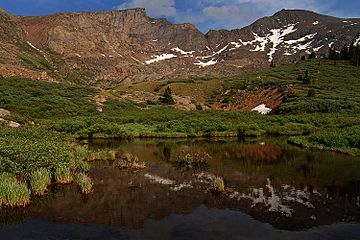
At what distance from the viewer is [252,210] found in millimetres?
16328

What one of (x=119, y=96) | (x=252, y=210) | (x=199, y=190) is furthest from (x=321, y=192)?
(x=119, y=96)

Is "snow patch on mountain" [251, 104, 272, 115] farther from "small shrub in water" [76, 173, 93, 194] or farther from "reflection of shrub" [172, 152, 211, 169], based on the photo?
"small shrub in water" [76, 173, 93, 194]

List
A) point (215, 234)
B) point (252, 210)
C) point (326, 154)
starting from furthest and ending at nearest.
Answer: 1. point (326, 154)
2. point (252, 210)
3. point (215, 234)

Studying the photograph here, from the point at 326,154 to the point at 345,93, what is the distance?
195 ft

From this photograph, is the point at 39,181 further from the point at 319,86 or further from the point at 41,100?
the point at 319,86

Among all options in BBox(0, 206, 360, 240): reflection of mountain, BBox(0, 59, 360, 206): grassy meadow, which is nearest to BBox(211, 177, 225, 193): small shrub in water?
BBox(0, 206, 360, 240): reflection of mountain

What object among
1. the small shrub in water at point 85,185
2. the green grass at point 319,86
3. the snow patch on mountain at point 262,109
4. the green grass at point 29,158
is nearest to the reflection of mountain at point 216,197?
the small shrub in water at point 85,185

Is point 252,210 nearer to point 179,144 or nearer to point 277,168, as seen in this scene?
point 277,168

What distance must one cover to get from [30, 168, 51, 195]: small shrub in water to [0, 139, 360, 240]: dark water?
0.46 meters

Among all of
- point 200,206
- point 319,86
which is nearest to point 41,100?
point 200,206

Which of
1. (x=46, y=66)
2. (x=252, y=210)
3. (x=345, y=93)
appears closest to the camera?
(x=252, y=210)

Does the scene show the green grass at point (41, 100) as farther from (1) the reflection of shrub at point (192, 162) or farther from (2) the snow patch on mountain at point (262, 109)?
(2) the snow patch on mountain at point (262, 109)

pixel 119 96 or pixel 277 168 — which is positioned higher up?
pixel 119 96

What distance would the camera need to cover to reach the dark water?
13617mm
